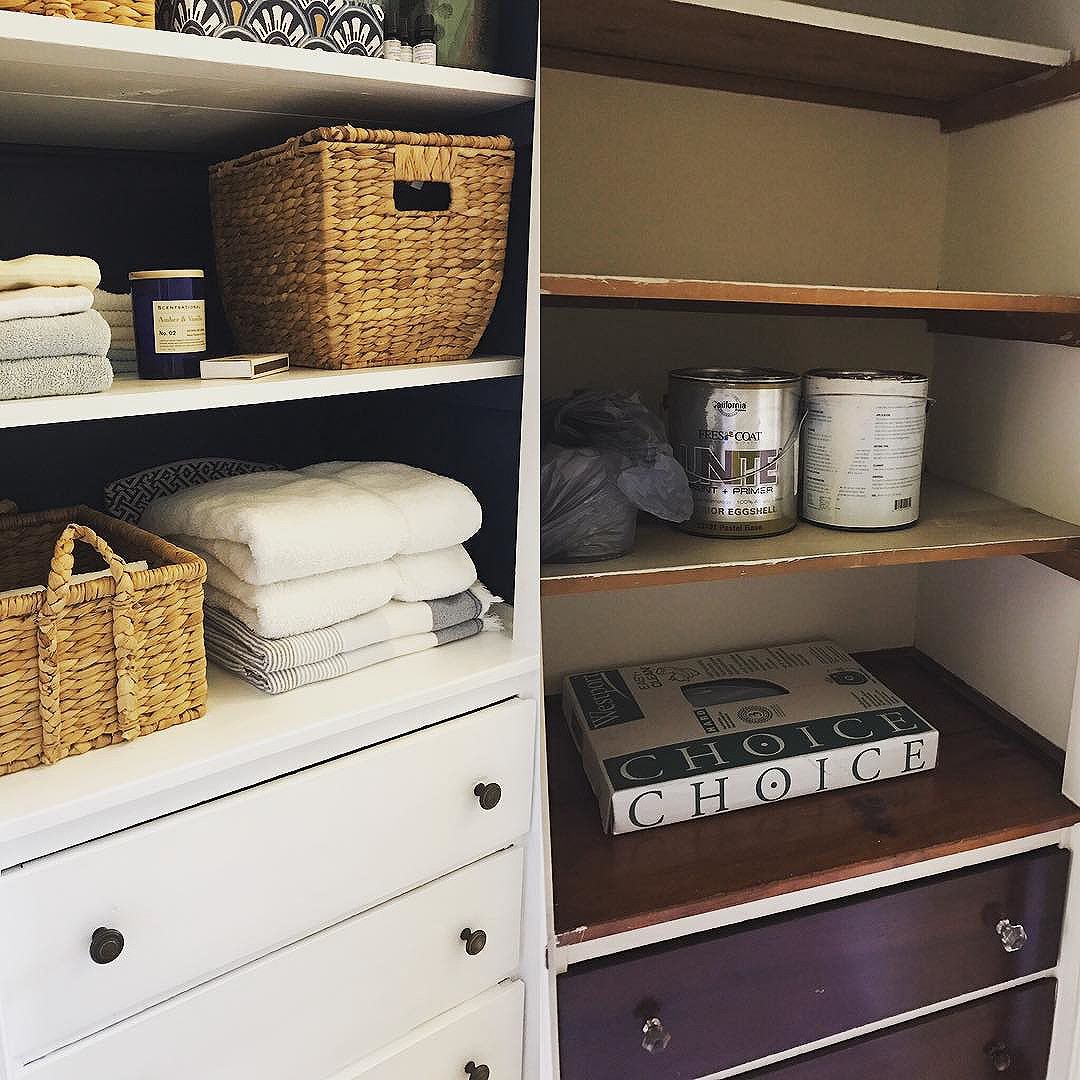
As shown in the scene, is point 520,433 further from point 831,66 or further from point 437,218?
point 831,66

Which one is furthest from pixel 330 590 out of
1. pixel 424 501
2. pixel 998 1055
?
pixel 998 1055

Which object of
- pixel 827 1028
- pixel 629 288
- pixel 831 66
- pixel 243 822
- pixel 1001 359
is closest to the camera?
pixel 243 822

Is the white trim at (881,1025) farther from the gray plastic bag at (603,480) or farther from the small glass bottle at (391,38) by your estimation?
the small glass bottle at (391,38)

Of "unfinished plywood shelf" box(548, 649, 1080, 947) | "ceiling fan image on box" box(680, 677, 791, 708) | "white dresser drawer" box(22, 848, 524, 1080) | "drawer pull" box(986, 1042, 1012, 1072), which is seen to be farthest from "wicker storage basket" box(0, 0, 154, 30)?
"drawer pull" box(986, 1042, 1012, 1072)

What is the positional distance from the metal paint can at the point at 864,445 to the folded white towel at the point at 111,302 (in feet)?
2.69

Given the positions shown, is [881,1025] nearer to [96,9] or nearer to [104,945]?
[104,945]

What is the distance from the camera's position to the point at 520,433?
1.10 m

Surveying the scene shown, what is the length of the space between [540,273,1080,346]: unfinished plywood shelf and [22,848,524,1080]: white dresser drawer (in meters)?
0.62

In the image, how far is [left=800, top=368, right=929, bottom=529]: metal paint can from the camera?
1265mm

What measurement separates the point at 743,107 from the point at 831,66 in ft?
0.46

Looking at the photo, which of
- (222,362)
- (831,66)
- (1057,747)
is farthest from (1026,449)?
(222,362)

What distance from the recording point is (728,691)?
1.56m

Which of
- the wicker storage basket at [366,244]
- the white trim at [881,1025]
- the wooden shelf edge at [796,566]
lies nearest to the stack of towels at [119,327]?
the wicker storage basket at [366,244]

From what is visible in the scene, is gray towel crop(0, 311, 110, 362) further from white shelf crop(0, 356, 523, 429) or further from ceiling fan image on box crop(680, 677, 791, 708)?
ceiling fan image on box crop(680, 677, 791, 708)
